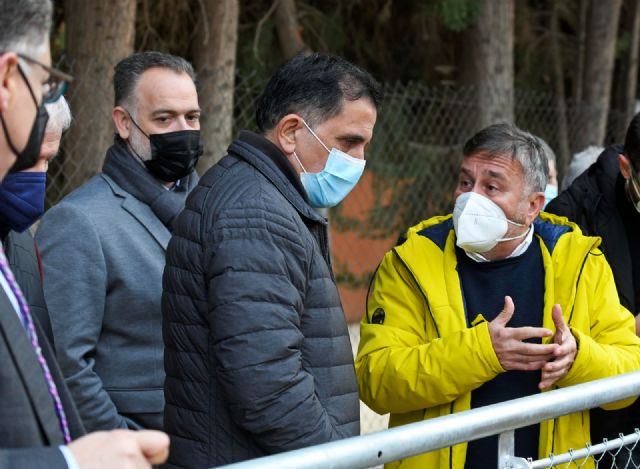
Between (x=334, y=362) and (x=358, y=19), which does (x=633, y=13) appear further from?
(x=334, y=362)

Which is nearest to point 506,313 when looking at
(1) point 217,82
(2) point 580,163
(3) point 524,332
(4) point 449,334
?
(3) point 524,332

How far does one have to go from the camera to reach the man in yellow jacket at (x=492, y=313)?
267cm

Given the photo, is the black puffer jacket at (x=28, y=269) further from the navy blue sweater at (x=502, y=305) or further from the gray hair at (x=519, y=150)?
the gray hair at (x=519, y=150)

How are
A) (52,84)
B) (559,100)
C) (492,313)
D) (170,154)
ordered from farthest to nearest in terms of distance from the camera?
1. (559,100)
2. (170,154)
3. (492,313)
4. (52,84)

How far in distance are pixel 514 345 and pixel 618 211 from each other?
1.07m

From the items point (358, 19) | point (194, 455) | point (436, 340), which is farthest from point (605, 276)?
point (358, 19)

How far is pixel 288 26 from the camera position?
780cm

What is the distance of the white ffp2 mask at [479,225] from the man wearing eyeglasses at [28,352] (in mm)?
1491

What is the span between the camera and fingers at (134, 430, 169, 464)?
4.89 feet

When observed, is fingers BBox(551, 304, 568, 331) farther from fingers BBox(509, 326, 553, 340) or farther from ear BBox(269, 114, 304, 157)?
ear BBox(269, 114, 304, 157)

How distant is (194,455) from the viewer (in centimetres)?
234

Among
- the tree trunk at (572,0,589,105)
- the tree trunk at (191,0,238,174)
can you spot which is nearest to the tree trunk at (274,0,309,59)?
the tree trunk at (191,0,238,174)

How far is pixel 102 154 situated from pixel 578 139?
15.4ft

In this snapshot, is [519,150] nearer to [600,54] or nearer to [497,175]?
[497,175]
